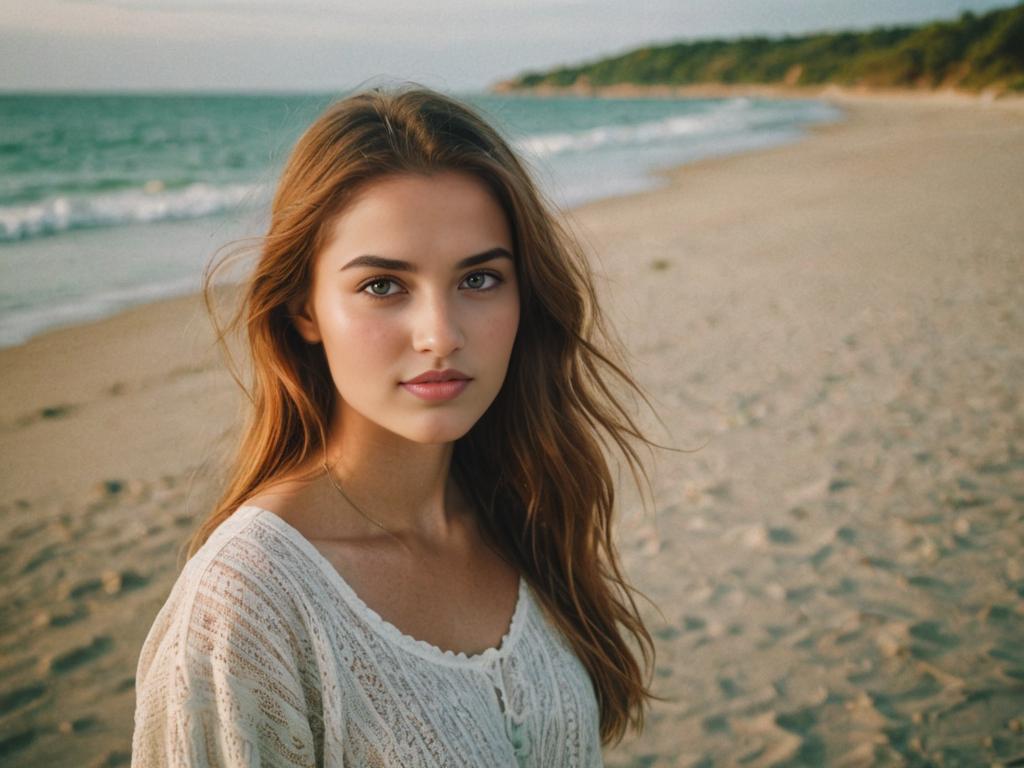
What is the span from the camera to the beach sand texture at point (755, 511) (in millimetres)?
2998

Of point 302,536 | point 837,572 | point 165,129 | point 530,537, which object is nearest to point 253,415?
point 302,536

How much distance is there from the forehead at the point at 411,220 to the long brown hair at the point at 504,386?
0.10 ft

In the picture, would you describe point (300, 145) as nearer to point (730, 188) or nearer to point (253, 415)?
point (253, 415)

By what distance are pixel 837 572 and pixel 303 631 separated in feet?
10.2

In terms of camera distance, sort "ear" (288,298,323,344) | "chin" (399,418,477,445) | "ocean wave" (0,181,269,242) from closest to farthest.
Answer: "chin" (399,418,477,445)
"ear" (288,298,323,344)
"ocean wave" (0,181,269,242)

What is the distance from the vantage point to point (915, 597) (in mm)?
3574

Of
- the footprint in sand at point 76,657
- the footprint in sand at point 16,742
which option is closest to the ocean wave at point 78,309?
the footprint in sand at point 76,657

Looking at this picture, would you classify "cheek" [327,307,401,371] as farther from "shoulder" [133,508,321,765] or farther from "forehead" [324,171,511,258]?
"shoulder" [133,508,321,765]

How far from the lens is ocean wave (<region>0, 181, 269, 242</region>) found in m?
13.4

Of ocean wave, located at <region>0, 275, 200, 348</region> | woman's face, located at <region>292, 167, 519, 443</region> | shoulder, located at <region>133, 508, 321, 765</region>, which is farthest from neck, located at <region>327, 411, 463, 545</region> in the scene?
ocean wave, located at <region>0, 275, 200, 348</region>

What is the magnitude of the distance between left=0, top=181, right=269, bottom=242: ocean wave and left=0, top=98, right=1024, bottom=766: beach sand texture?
661 cm

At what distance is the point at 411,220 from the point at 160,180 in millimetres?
21019

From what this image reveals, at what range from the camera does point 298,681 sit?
1.38 metres

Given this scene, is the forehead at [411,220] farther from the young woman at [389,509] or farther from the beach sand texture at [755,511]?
the beach sand texture at [755,511]
